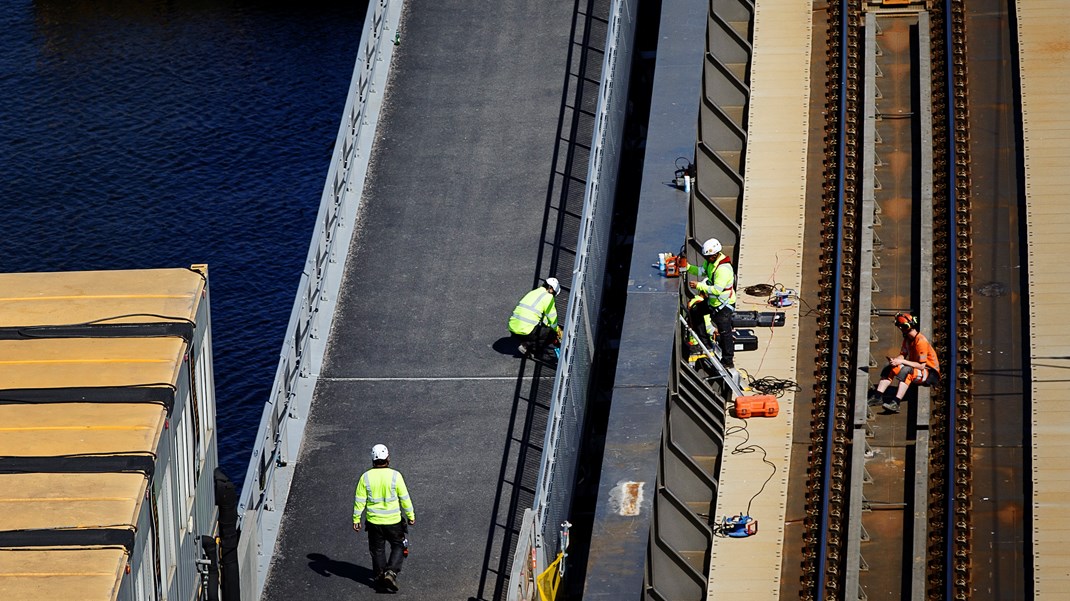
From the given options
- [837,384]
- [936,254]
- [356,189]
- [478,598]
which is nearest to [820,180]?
[936,254]

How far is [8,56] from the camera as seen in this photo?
46594 millimetres

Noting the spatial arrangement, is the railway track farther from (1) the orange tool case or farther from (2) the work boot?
(2) the work boot

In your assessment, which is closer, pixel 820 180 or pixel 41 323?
pixel 41 323

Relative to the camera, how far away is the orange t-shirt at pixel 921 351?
76.1ft

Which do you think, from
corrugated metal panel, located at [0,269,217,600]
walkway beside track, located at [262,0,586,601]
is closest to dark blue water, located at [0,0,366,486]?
walkway beside track, located at [262,0,586,601]

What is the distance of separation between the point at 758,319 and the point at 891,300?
2.07 m

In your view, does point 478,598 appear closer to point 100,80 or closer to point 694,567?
point 694,567

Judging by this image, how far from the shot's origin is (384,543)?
60.3ft

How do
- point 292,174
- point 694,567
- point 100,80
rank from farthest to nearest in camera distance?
point 100,80
point 292,174
point 694,567

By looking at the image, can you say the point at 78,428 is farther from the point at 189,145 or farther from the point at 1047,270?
the point at 189,145

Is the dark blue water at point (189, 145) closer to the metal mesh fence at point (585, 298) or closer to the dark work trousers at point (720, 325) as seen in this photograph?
the metal mesh fence at point (585, 298)

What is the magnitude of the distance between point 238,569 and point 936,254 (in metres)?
12.6

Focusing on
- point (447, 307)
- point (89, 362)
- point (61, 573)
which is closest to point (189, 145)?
point (447, 307)

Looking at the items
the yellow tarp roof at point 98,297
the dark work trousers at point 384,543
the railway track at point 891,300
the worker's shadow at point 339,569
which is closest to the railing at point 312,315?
the worker's shadow at point 339,569
